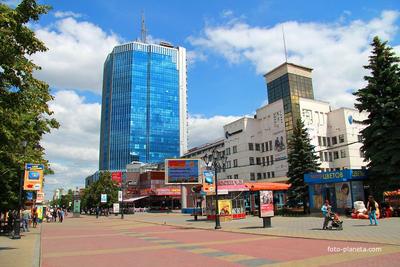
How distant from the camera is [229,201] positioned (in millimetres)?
35406

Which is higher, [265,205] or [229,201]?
[229,201]

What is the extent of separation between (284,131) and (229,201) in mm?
35031

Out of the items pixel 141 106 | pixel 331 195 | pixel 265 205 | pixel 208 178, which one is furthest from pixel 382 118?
pixel 141 106

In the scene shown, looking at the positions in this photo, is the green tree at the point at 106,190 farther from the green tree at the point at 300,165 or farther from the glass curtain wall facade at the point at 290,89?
the green tree at the point at 300,165

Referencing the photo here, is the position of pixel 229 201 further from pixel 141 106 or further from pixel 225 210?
pixel 141 106

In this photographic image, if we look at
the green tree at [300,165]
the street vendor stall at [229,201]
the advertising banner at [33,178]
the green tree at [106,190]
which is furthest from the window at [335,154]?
the advertising banner at [33,178]

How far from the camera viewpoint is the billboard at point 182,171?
5425 centimetres

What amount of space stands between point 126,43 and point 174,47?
23005 millimetres

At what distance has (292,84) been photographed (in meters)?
73.7

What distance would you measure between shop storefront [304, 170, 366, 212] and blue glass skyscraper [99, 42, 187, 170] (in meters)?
124

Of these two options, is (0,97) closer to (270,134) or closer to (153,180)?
(270,134)

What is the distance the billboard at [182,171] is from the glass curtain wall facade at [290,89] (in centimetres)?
2145

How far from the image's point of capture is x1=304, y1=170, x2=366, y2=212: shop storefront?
102ft

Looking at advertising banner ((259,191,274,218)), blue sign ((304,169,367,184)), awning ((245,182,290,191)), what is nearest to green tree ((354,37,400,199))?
blue sign ((304,169,367,184))
